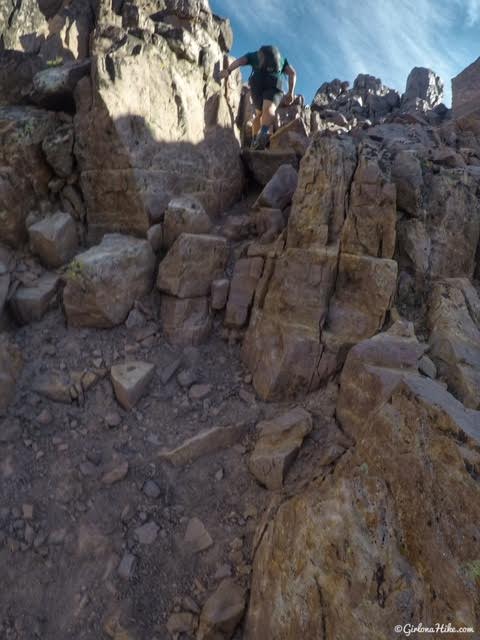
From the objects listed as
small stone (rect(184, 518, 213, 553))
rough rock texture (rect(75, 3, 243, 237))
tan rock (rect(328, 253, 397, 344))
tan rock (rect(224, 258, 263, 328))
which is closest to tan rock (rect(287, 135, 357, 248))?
tan rock (rect(328, 253, 397, 344))

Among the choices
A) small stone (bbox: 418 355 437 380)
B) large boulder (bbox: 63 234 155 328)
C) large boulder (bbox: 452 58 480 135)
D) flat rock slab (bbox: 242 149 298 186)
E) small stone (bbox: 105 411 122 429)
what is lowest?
small stone (bbox: 105 411 122 429)

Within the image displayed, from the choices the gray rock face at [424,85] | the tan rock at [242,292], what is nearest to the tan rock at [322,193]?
the tan rock at [242,292]

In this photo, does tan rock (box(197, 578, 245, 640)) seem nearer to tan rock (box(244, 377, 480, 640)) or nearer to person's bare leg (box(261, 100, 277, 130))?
tan rock (box(244, 377, 480, 640))

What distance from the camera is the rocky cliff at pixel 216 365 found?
354 cm

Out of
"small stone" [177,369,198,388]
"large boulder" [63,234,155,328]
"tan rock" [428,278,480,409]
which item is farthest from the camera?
"large boulder" [63,234,155,328]

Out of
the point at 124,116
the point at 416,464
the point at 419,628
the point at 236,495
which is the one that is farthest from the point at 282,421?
the point at 124,116

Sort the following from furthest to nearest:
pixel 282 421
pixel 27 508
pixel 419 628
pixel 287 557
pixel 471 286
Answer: pixel 471 286
pixel 282 421
pixel 27 508
pixel 287 557
pixel 419 628

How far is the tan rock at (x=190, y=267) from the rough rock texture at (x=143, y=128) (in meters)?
1.01

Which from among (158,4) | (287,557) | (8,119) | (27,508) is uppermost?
(158,4)

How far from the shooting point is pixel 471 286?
705 cm

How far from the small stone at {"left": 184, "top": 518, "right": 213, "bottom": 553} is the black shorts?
1066 cm

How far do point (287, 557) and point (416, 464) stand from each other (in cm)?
172

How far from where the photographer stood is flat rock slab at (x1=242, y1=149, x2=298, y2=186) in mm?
9750

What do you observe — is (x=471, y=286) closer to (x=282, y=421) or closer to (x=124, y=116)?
(x=282, y=421)
